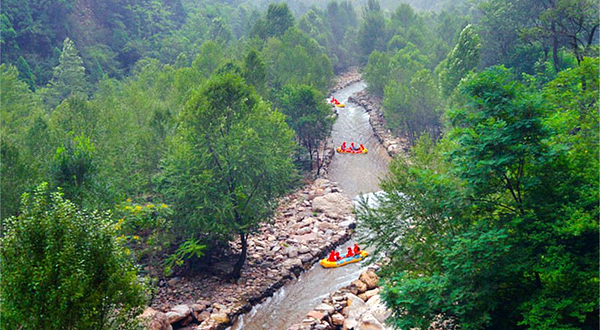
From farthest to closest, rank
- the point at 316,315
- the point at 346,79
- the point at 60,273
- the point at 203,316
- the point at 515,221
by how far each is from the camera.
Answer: the point at 346,79 → the point at 203,316 → the point at 316,315 → the point at 515,221 → the point at 60,273

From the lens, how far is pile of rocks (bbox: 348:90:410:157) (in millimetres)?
56125

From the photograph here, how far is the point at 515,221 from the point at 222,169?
716 inches

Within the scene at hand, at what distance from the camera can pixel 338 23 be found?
121188mm

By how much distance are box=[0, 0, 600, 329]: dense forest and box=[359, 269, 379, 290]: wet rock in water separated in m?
1.44

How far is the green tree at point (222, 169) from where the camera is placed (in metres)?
28.4

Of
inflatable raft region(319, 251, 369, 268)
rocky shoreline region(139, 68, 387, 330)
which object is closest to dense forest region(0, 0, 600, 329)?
rocky shoreline region(139, 68, 387, 330)

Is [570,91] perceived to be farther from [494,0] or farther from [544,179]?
[494,0]

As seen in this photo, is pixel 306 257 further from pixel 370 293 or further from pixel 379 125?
pixel 379 125

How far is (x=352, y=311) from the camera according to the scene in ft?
82.4

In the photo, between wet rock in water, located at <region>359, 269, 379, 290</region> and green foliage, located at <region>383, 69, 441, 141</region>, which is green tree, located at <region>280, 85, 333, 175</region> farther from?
wet rock in water, located at <region>359, 269, 379, 290</region>

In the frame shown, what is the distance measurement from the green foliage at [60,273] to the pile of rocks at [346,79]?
7798cm

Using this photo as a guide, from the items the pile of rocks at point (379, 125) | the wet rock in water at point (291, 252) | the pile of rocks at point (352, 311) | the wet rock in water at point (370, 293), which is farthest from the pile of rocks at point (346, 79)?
the wet rock in water at point (370, 293)

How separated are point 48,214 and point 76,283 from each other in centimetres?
242

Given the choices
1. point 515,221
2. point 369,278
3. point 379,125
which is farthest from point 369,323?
point 379,125
